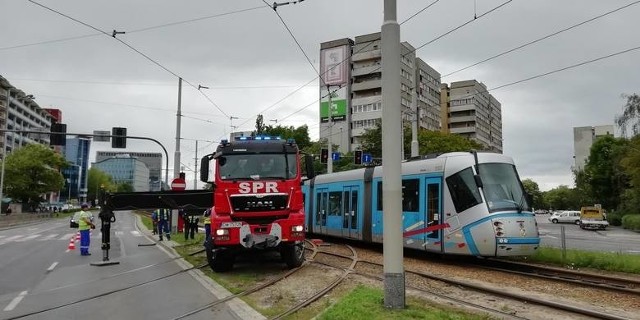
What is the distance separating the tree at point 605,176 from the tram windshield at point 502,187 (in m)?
57.2

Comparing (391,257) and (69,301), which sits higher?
(391,257)

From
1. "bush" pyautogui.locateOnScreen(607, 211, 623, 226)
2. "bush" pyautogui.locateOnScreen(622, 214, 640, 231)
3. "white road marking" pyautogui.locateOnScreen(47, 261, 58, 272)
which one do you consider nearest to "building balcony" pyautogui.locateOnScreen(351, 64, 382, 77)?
"bush" pyautogui.locateOnScreen(607, 211, 623, 226)

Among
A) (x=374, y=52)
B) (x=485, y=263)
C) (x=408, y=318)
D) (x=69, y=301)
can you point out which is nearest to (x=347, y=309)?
(x=408, y=318)

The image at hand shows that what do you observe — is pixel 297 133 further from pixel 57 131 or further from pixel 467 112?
pixel 467 112

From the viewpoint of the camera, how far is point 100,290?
10.9 metres

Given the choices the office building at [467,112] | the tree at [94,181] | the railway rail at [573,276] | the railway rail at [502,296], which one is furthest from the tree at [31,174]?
the tree at [94,181]

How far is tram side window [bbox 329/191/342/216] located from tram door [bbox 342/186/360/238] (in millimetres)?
431

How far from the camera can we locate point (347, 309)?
717 centimetres

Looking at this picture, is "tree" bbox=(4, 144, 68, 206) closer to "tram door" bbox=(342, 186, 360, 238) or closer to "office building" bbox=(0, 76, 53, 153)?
"office building" bbox=(0, 76, 53, 153)

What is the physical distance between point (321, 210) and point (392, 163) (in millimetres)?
15579

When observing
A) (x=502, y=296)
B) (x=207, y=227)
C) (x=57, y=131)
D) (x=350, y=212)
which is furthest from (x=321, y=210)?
(x=57, y=131)

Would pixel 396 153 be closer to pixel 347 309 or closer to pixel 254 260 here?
pixel 347 309

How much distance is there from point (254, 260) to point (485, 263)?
6.68 metres

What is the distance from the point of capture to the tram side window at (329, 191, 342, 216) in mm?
21094
